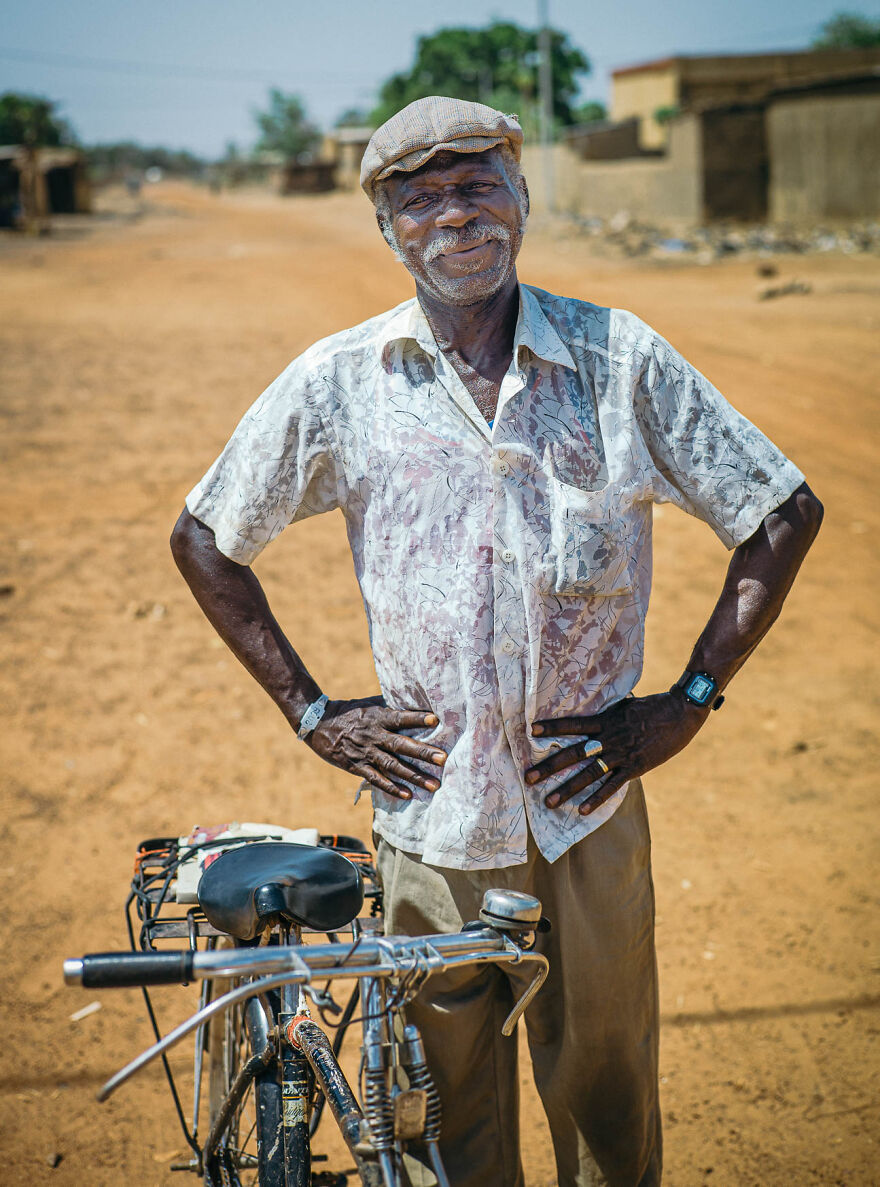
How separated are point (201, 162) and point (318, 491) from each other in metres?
122

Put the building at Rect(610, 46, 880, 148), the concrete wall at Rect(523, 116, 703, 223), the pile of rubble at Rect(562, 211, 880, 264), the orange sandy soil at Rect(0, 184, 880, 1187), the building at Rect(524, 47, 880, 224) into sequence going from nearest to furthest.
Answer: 1. the orange sandy soil at Rect(0, 184, 880, 1187)
2. the pile of rubble at Rect(562, 211, 880, 264)
3. the building at Rect(524, 47, 880, 224)
4. the concrete wall at Rect(523, 116, 703, 223)
5. the building at Rect(610, 46, 880, 148)

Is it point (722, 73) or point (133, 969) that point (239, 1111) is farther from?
point (722, 73)

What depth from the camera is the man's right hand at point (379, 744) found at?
1.99 metres

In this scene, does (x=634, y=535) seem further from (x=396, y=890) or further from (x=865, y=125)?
(x=865, y=125)

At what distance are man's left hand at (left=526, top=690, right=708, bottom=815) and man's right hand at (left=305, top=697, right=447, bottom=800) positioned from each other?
0.20m

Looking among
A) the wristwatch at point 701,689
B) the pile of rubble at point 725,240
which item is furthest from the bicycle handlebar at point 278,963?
the pile of rubble at point 725,240

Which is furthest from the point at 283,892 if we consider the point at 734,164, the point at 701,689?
the point at 734,164

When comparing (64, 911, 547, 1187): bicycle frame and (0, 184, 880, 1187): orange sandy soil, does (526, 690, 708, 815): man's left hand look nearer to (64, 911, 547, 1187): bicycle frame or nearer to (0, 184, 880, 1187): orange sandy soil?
(64, 911, 547, 1187): bicycle frame

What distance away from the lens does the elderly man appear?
1.90 m

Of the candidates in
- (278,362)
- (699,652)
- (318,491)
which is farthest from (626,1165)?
(278,362)

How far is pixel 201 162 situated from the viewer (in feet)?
369

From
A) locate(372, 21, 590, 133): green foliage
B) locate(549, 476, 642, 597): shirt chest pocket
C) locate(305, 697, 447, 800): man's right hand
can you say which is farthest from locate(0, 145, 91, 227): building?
locate(549, 476, 642, 597): shirt chest pocket

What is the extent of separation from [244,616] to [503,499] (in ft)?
2.03

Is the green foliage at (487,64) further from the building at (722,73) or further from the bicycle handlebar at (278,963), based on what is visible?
the bicycle handlebar at (278,963)
